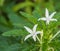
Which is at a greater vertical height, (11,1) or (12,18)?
(11,1)

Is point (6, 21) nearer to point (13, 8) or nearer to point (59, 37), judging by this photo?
point (13, 8)

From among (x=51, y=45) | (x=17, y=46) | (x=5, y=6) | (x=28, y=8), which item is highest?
(x=5, y=6)

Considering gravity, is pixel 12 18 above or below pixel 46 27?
above

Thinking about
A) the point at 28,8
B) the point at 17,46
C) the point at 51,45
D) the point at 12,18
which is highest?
the point at 28,8

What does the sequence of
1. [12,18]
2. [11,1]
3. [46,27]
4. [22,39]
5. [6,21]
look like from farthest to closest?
[11,1] → [6,21] → [12,18] → [22,39] → [46,27]

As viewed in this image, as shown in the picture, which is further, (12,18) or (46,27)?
(12,18)

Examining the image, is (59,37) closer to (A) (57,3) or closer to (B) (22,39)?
(B) (22,39)

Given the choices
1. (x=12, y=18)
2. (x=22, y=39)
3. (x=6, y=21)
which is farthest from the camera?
(x=6, y=21)

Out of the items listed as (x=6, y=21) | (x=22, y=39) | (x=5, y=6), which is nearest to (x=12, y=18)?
(x=6, y=21)

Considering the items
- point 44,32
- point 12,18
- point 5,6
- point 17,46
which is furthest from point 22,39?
point 5,6
